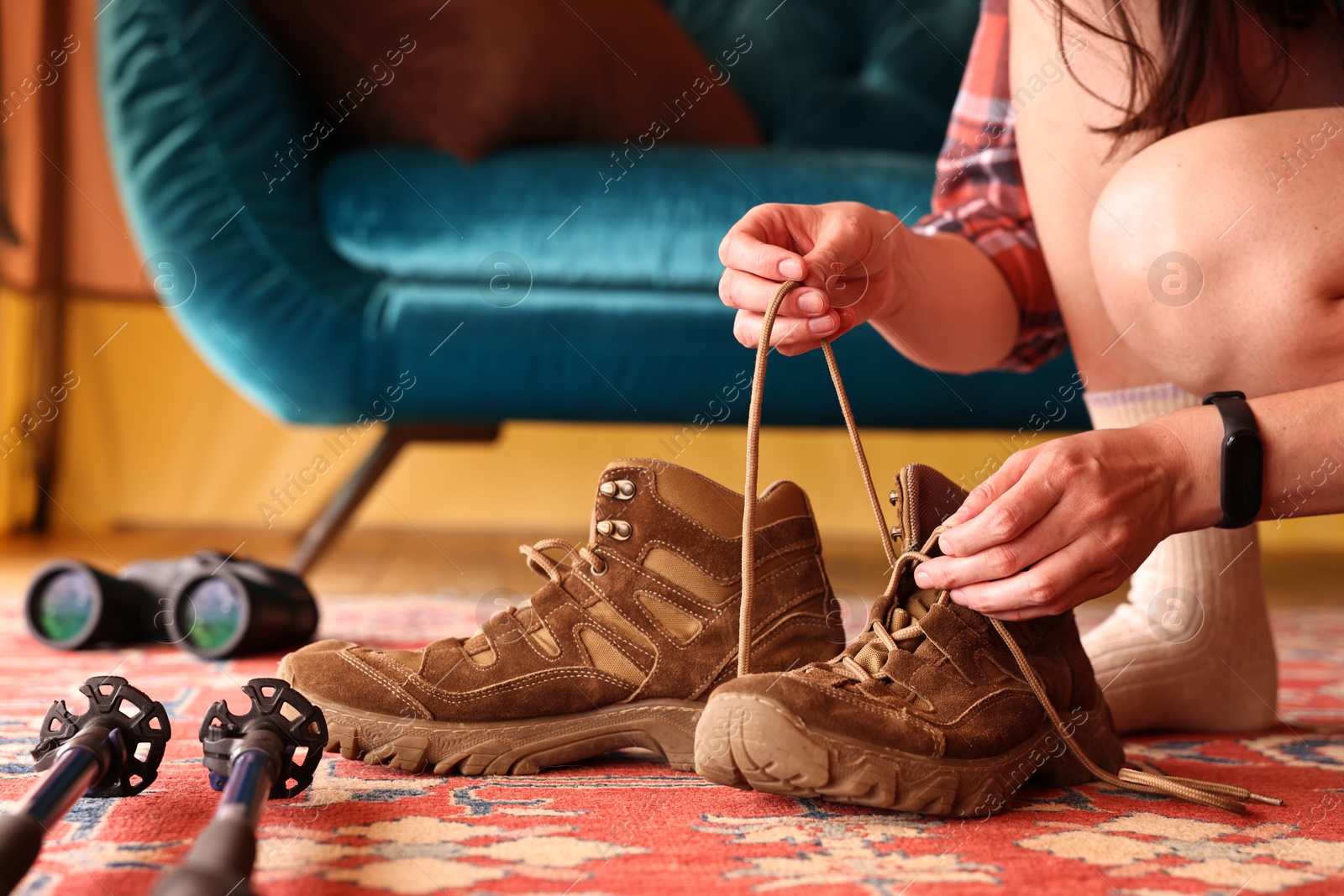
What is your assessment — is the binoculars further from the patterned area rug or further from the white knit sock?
the white knit sock

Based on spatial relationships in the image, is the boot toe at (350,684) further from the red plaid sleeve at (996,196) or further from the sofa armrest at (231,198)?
the sofa armrest at (231,198)

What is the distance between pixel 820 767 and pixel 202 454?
6.84 ft

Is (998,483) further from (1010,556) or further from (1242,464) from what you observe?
(1242,464)

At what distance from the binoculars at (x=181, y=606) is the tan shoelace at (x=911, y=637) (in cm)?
57

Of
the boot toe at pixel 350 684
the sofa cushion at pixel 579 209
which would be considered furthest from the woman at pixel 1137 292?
the sofa cushion at pixel 579 209

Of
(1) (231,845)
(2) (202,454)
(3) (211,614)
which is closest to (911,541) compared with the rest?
(1) (231,845)

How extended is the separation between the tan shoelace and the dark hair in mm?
312

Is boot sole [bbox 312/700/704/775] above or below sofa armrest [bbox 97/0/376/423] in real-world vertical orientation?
below

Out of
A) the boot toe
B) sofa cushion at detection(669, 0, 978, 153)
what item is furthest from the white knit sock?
sofa cushion at detection(669, 0, 978, 153)

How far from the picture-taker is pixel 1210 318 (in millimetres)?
683

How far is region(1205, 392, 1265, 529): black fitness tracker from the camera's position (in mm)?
585

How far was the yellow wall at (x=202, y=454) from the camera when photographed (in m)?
2.34

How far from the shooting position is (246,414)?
235cm

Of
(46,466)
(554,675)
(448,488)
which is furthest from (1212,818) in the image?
(46,466)
